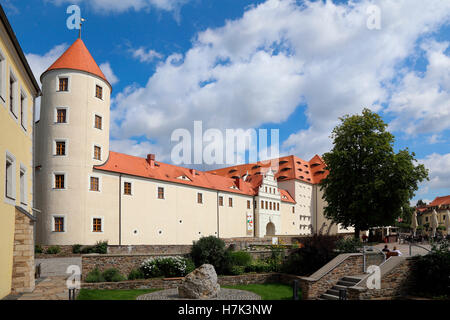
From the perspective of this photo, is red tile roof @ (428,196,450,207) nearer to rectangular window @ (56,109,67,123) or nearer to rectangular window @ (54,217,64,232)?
rectangular window @ (54,217,64,232)

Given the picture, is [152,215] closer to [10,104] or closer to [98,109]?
[98,109]

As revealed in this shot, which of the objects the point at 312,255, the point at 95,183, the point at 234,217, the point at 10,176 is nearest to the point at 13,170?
the point at 10,176

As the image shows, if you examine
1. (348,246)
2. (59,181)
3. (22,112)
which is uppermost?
(22,112)

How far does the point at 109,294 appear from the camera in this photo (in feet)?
49.3

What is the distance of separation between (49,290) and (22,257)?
158 cm

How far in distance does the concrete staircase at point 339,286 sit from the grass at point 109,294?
24.4ft

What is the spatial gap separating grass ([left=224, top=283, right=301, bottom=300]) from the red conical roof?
2327cm

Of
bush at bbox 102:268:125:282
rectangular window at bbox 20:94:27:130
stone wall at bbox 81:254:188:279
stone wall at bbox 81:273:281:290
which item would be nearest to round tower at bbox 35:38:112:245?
stone wall at bbox 81:254:188:279

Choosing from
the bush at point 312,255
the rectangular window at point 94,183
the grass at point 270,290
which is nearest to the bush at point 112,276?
the grass at point 270,290

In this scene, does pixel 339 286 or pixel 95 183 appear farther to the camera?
pixel 95 183

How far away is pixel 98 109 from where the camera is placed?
3250cm

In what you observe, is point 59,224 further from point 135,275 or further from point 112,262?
point 135,275

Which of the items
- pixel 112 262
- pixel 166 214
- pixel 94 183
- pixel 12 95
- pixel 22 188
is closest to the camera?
pixel 12 95
